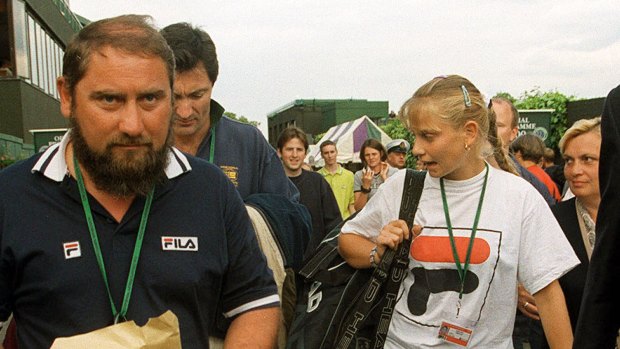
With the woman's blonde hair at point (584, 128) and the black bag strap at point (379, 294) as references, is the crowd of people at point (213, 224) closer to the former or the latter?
the black bag strap at point (379, 294)

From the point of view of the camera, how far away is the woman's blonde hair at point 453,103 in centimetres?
292

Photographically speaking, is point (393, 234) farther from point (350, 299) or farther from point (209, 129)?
point (209, 129)

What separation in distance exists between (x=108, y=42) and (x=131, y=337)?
0.89 metres

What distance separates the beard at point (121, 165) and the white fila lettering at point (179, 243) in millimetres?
166

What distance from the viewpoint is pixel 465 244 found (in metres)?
2.81

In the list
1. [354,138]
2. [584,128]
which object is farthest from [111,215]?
[354,138]

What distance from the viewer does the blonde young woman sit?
2.76m

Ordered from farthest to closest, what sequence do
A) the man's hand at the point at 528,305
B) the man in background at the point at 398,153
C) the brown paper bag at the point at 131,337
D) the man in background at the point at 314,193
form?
the man in background at the point at 398,153, the man in background at the point at 314,193, the man's hand at the point at 528,305, the brown paper bag at the point at 131,337

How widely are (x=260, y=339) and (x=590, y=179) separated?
2505 millimetres

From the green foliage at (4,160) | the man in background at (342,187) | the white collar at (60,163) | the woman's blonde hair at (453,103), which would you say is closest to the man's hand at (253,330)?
the white collar at (60,163)

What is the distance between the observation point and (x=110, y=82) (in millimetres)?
2047

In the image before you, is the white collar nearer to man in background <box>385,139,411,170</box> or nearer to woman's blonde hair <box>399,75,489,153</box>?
woman's blonde hair <box>399,75,489,153</box>

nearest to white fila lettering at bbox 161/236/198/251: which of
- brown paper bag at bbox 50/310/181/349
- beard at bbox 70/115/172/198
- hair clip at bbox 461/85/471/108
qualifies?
beard at bbox 70/115/172/198

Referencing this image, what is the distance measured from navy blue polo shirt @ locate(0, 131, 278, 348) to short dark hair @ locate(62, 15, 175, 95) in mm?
273
